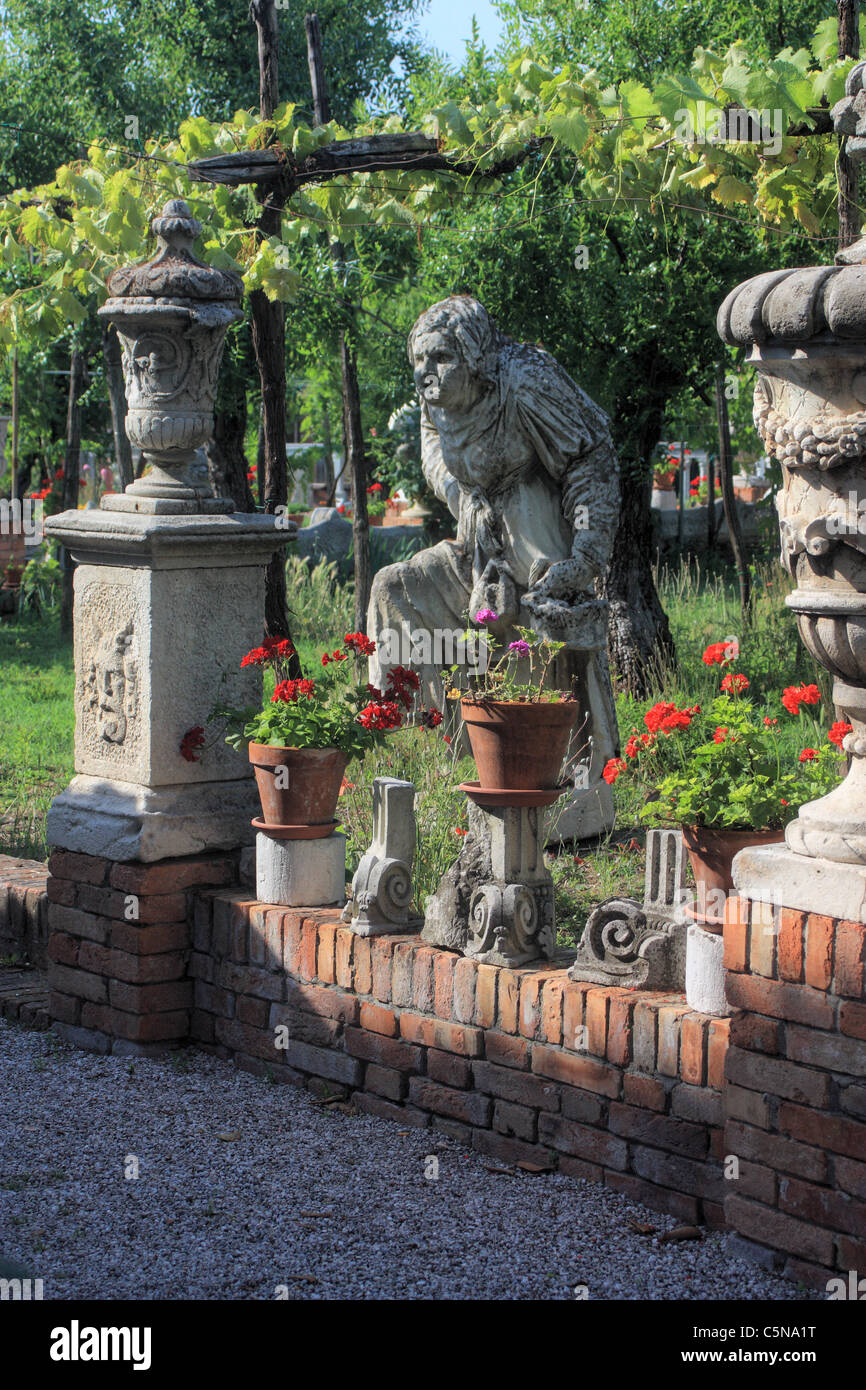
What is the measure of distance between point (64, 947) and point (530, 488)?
281 centimetres

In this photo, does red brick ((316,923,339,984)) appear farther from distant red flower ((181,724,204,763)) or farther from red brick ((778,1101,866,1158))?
red brick ((778,1101,866,1158))

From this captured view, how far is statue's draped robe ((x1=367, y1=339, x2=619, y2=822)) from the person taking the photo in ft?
22.3

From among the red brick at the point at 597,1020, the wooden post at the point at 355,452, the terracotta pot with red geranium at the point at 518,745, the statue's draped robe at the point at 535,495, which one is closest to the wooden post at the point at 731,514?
the wooden post at the point at 355,452

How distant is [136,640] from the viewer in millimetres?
5320

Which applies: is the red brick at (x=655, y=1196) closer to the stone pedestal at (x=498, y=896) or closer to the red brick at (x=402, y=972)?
the stone pedestal at (x=498, y=896)

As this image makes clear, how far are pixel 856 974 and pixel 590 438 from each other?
12.5 feet

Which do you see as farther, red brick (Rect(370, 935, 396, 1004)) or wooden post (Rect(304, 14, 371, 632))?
wooden post (Rect(304, 14, 371, 632))

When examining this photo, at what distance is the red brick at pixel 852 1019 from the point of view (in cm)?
339

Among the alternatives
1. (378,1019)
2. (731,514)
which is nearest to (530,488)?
(378,1019)

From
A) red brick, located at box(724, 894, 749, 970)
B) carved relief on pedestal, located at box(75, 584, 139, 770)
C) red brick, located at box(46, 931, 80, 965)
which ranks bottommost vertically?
red brick, located at box(46, 931, 80, 965)

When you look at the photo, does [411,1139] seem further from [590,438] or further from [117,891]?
[590,438]

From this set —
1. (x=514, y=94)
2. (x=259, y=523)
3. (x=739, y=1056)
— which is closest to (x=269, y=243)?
(x=514, y=94)

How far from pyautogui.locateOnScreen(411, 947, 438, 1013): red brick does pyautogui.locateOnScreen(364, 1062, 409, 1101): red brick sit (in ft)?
0.75

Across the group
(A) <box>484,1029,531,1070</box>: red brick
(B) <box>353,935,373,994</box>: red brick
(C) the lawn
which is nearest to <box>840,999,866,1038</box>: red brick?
(A) <box>484,1029,531,1070</box>: red brick
